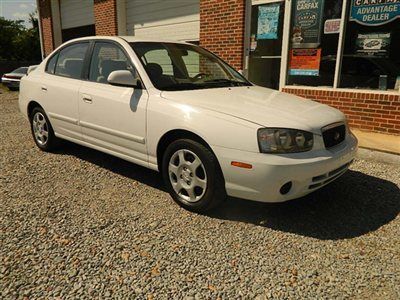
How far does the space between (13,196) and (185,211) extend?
1817 mm

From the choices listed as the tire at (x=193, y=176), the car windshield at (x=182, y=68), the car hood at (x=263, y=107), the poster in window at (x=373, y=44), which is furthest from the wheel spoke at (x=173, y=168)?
the poster in window at (x=373, y=44)

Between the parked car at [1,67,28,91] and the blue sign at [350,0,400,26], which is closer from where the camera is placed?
the blue sign at [350,0,400,26]

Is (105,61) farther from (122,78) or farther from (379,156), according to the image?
(379,156)

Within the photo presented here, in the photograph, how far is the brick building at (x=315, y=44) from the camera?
6.02 metres

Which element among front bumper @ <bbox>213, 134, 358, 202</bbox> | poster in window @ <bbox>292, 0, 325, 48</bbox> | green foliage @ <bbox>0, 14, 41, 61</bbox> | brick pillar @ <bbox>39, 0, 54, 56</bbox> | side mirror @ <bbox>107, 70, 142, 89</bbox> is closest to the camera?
front bumper @ <bbox>213, 134, 358, 202</bbox>

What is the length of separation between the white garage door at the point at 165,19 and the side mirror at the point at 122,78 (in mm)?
5317

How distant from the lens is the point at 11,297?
2297 mm

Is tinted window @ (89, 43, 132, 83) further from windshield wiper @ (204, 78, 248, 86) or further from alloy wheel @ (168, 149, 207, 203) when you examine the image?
alloy wheel @ (168, 149, 207, 203)

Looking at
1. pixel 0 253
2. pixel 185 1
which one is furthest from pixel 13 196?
pixel 185 1

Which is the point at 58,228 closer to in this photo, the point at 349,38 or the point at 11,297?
the point at 11,297

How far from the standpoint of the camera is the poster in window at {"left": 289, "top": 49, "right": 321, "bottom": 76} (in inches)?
270

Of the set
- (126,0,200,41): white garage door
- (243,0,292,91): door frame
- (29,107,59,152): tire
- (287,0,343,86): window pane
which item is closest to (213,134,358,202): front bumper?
(29,107,59,152): tire

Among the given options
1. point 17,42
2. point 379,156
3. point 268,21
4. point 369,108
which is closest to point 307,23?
point 268,21

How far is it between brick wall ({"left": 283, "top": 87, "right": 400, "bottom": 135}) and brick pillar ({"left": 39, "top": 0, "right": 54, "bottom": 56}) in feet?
40.1
